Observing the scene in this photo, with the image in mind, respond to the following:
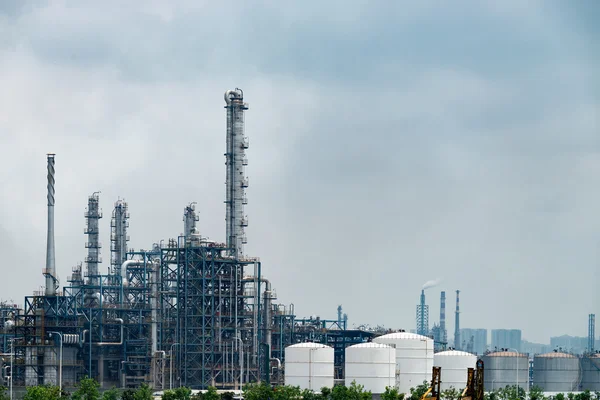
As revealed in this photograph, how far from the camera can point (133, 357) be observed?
137 metres

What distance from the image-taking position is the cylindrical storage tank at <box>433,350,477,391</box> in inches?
4894

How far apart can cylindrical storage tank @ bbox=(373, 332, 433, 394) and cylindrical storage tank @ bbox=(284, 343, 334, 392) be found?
7.30 metres

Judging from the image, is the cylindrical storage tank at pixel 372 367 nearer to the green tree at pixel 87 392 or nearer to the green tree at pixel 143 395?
the green tree at pixel 143 395

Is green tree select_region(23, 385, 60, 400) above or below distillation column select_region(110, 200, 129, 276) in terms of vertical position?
below

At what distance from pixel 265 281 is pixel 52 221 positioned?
2563 centimetres

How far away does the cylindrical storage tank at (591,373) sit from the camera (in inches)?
6181

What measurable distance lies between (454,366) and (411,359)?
461 centimetres

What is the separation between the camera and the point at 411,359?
126 metres

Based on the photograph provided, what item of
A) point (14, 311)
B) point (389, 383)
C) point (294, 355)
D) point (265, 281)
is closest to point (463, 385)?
point (389, 383)

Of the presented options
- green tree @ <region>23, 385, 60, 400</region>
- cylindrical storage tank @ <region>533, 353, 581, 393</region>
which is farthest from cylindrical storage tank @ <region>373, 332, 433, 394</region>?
green tree @ <region>23, 385, 60, 400</region>

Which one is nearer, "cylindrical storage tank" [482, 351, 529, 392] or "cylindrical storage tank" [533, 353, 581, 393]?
"cylindrical storage tank" [482, 351, 529, 392]

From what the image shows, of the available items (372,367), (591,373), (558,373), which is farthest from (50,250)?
(591,373)

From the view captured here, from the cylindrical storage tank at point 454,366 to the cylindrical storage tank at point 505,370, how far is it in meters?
21.7

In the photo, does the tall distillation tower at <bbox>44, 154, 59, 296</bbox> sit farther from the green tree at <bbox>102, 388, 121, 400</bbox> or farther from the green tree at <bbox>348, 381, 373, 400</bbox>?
the green tree at <bbox>348, 381, 373, 400</bbox>
